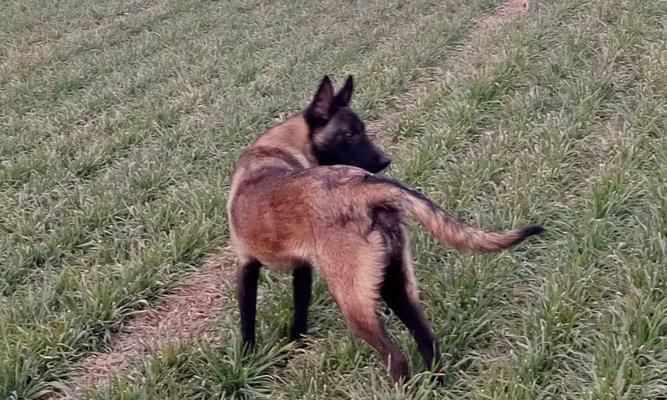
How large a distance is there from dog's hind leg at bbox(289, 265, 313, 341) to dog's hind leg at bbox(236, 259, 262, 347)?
0.21 meters

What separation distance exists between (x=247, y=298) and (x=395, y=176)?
234cm

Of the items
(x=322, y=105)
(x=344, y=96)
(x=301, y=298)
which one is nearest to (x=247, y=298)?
(x=301, y=298)

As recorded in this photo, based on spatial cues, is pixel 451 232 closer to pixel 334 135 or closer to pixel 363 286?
pixel 363 286

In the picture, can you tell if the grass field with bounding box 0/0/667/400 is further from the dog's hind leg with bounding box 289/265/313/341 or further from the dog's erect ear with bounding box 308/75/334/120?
the dog's erect ear with bounding box 308/75/334/120

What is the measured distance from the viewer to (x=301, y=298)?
375 cm

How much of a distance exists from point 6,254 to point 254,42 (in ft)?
23.2

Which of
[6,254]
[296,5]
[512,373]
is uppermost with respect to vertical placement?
[512,373]

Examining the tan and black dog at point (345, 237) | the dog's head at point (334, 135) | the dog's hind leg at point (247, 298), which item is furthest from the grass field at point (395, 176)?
the dog's head at point (334, 135)

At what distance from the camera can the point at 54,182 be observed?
20.8ft

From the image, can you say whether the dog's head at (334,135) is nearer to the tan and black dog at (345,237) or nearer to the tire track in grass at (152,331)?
the tan and black dog at (345,237)

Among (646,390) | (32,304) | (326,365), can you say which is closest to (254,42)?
(32,304)

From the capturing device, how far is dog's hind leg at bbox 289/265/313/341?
368cm

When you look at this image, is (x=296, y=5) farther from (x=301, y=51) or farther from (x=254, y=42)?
(x=301, y=51)

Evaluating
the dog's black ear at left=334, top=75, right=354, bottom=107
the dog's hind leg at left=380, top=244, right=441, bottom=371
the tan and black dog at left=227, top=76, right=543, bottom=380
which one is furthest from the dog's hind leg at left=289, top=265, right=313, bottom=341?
the dog's black ear at left=334, top=75, right=354, bottom=107
